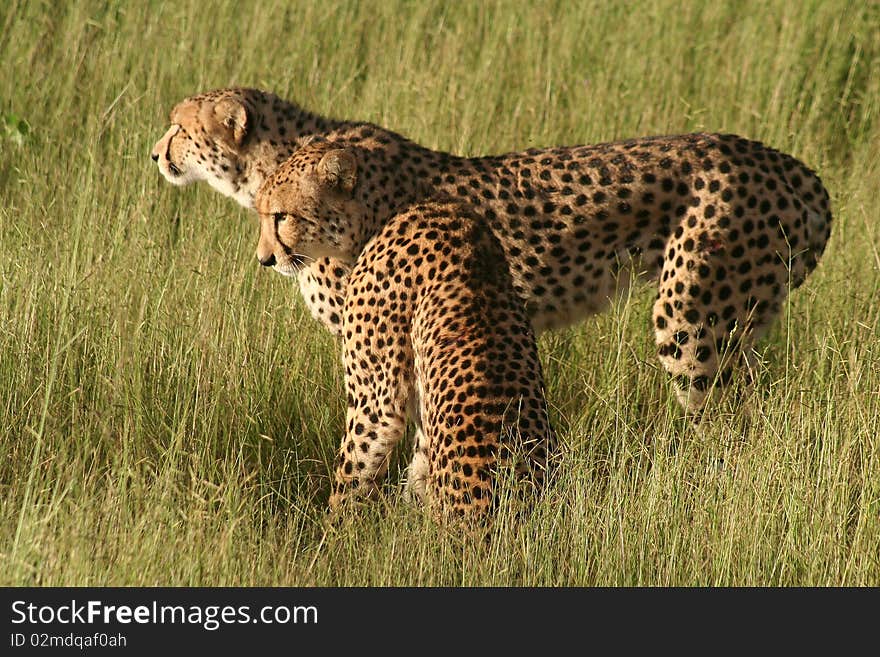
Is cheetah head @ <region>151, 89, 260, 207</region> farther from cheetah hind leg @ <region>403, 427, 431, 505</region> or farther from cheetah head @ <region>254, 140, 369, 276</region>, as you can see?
cheetah hind leg @ <region>403, 427, 431, 505</region>

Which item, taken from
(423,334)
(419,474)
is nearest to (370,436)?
(419,474)

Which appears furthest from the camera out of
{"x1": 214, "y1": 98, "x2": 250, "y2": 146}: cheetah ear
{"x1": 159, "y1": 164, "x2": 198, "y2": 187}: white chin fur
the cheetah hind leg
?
{"x1": 159, "y1": 164, "x2": 198, "y2": 187}: white chin fur

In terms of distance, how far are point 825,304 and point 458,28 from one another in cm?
247

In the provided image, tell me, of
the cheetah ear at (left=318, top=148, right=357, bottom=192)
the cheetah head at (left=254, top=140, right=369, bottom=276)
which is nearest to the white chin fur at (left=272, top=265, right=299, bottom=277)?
the cheetah head at (left=254, top=140, right=369, bottom=276)

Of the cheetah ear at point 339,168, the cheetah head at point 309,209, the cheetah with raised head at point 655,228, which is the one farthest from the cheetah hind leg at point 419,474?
the cheetah ear at point 339,168

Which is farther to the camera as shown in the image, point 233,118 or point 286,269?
point 233,118

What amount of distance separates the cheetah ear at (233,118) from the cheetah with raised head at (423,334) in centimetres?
32

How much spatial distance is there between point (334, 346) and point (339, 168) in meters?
0.66

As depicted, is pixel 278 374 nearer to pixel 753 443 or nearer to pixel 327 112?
pixel 753 443

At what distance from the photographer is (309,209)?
4027mm

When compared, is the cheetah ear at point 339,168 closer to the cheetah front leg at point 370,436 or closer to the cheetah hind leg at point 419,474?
the cheetah front leg at point 370,436

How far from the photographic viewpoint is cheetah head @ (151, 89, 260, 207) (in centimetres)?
443

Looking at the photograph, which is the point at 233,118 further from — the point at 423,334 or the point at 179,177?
the point at 423,334

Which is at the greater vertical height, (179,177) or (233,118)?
Answer: (233,118)
